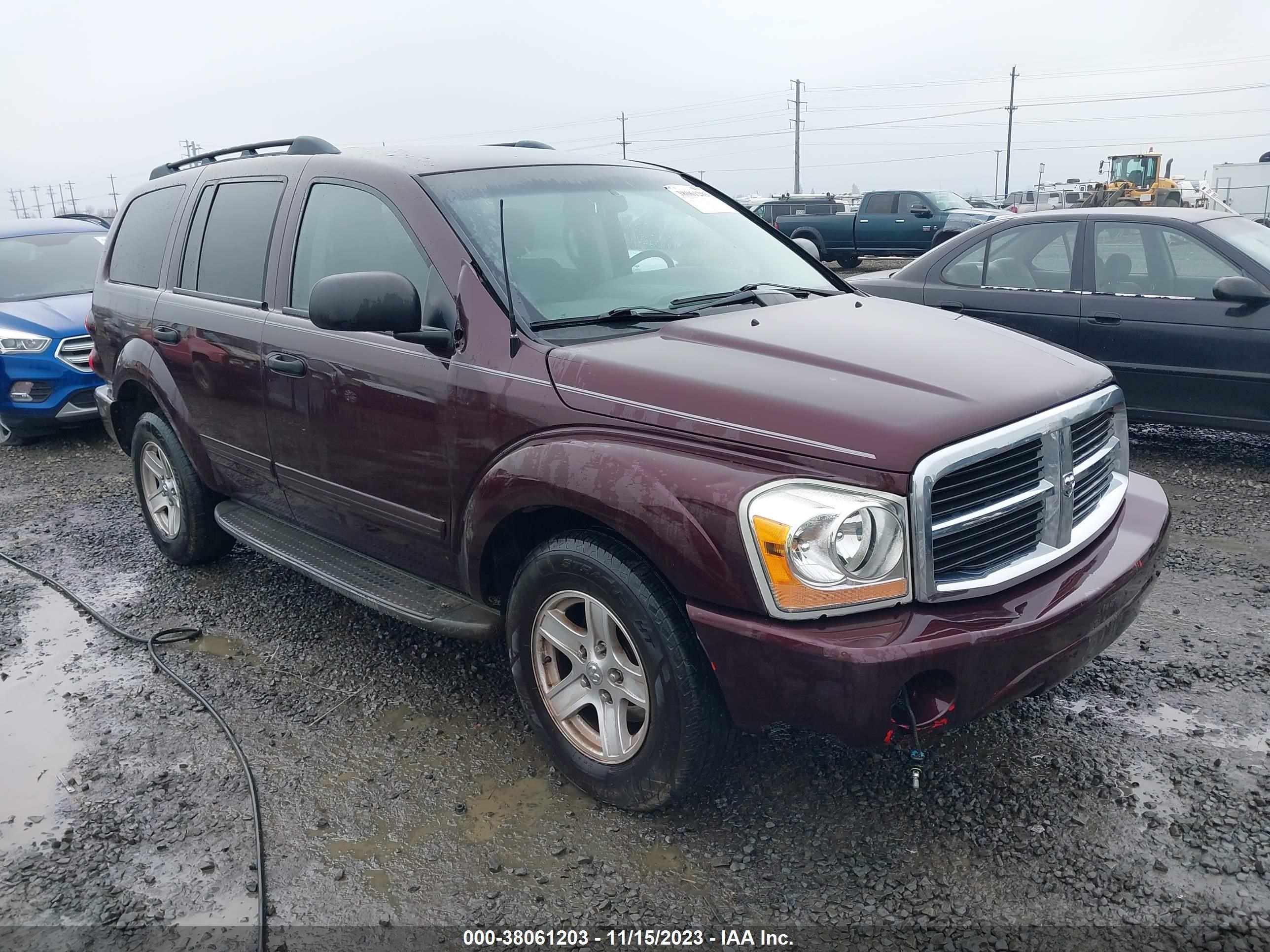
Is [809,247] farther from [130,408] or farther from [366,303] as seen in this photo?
[130,408]

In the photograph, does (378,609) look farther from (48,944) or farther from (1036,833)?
(1036,833)

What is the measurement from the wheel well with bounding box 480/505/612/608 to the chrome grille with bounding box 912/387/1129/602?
885 millimetres

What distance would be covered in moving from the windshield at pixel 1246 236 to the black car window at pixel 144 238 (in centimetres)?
592

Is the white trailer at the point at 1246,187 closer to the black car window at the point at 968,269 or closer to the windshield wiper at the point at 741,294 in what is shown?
the black car window at the point at 968,269

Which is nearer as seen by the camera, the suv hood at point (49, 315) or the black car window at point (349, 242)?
the black car window at point (349, 242)

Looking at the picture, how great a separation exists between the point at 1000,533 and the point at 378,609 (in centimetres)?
201

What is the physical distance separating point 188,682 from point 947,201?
21936 mm

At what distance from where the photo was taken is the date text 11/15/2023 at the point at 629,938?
7.86 ft

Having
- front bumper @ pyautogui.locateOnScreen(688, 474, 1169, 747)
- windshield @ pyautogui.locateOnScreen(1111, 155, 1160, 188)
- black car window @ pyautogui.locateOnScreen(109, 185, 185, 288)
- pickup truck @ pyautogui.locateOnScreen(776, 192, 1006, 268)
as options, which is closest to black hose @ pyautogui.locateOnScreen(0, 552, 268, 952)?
front bumper @ pyautogui.locateOnScreen(688, 474, 1169, 747)

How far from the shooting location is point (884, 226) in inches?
849

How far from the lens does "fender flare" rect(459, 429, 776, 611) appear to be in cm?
236

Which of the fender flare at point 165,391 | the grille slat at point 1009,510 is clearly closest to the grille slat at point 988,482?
the grille slat at point 1009,510

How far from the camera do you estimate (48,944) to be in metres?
2.48

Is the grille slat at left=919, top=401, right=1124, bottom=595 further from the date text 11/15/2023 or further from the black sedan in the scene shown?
the black sedan
